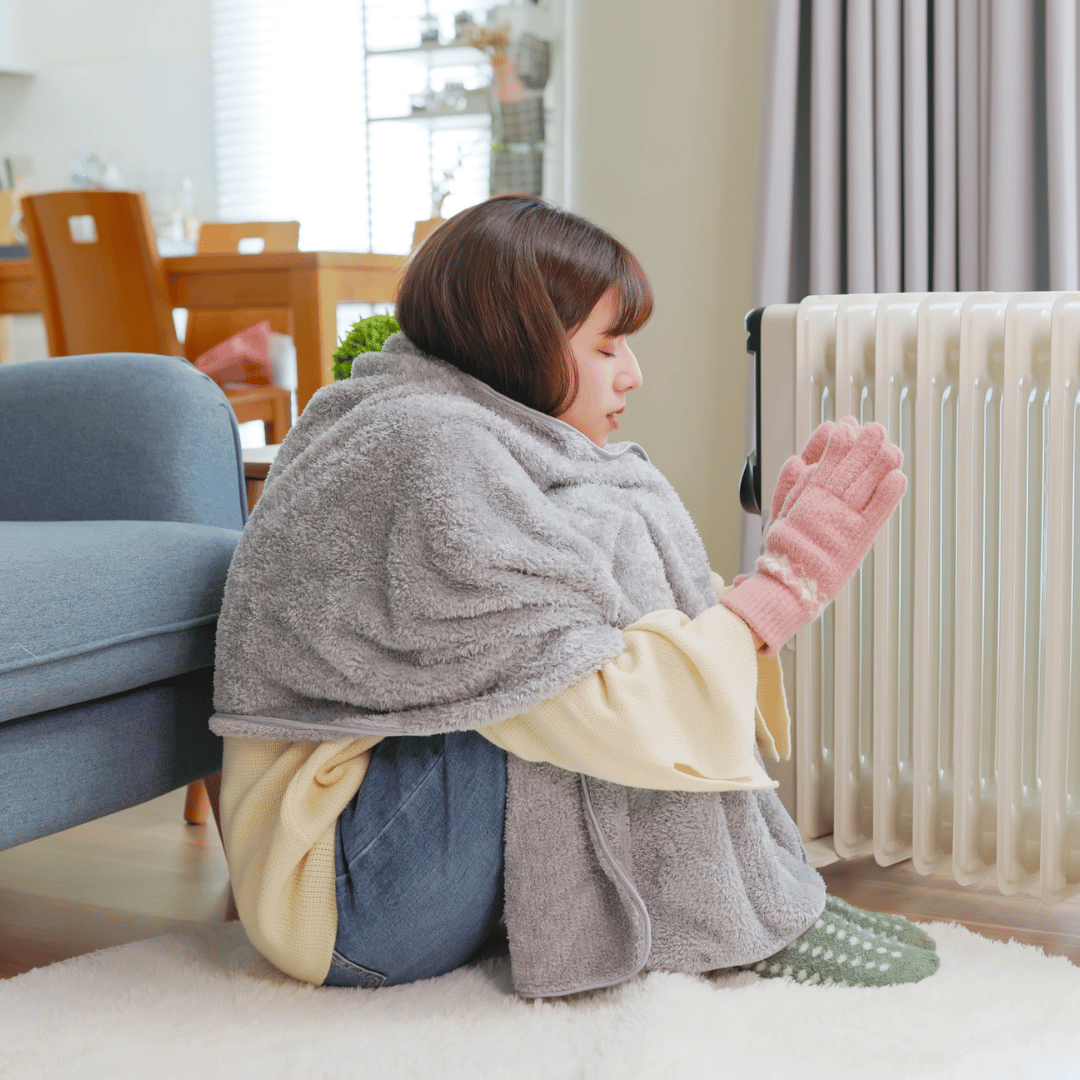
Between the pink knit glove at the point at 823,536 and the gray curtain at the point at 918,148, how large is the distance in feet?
3.89

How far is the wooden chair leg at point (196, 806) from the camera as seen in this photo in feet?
5.24

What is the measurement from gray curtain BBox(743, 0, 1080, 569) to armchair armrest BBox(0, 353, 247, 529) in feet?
3.78

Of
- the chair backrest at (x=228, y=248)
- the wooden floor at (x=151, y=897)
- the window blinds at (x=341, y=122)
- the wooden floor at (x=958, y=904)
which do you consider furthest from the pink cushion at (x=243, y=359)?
the wooden floor at (x=958, y=904)

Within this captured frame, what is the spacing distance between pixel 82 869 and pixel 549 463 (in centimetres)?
92

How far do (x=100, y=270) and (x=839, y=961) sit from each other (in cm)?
226

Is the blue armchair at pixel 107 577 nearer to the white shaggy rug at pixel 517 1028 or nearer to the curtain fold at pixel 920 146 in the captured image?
the white shaggy rug at pixel 517 1028

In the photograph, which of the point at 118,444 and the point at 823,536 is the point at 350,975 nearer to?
the point at 823,536

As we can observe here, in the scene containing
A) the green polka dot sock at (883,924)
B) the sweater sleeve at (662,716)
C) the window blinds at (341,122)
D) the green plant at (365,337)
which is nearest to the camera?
the sweater sleeve at (662,716)

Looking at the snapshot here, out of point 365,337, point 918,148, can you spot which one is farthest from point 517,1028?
point 918,148


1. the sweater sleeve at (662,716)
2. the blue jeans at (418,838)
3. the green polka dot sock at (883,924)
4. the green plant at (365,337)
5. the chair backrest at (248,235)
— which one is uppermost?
the chair backrest at (248,235)

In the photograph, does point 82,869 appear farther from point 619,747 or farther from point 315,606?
point 619,747

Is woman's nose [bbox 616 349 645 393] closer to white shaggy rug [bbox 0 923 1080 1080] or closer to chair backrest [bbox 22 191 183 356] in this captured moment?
white shaggy rug [bbox 0 923 1080 1080]

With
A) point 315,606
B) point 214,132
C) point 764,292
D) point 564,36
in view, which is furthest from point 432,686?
point 214,132

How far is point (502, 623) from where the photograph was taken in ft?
2.72
